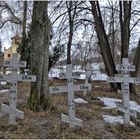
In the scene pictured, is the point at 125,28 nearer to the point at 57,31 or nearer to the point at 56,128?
the point at 57,31

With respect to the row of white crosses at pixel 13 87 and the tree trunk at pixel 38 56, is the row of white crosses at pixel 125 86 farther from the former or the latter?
the row of white crosses at pixel 13 87

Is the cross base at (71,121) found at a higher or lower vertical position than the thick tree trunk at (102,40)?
lower

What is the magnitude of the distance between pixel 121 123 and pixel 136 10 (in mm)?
11510

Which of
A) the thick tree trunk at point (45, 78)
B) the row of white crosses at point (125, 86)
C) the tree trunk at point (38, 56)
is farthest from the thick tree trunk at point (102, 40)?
the row of white crosses at point (125, 86)

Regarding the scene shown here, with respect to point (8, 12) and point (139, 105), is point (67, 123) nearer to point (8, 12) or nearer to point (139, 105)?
point (139, 105)

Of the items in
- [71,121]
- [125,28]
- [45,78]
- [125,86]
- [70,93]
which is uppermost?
[125,28]

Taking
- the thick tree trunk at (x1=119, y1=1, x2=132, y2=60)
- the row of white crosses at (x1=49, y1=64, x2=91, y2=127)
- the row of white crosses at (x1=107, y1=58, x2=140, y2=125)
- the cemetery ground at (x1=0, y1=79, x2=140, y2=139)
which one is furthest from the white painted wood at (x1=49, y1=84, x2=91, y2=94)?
the thick tree trunk at (x1=119, y1=1, x2=132, y2=60)

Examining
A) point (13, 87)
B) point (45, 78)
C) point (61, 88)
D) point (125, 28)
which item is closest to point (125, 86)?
point (61, 88)

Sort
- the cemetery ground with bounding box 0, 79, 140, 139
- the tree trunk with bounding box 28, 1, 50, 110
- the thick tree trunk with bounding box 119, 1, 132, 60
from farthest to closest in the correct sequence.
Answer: the thick tree trunk with bounding box 119, 1, 132, 60, the tree trunk with bounding box 28, 1, 50, 110, the cemetery ground with bounding box 0, 79, 140, 139

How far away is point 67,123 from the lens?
25.6 feet

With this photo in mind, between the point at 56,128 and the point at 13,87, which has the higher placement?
the point at 13,87

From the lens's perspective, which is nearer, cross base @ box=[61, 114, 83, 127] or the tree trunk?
cross base @ box=[61, 114, 83, 127]

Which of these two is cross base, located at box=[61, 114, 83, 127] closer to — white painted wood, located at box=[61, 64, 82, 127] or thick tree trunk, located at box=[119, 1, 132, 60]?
white painted wood, located at box=[61, 64, 82, 127]

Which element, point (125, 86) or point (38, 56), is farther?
point (38, 56)
